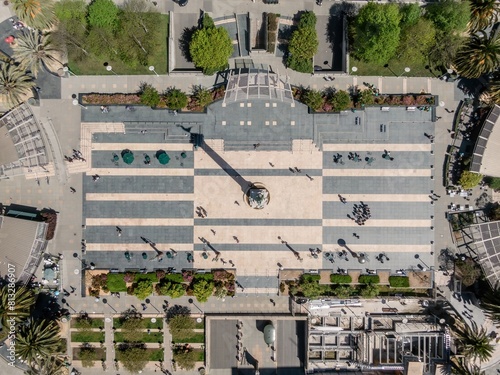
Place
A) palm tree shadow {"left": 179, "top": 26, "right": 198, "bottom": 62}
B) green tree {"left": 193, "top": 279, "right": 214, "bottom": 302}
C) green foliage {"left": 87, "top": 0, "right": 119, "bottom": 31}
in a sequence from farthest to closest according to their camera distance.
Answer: palm tree shadow {"left": 179, "top": 26, "right": 198, "bottom": 62} < green tree {"left": 193, "top": 279, "right": 214, "bottom": 302} < green foliage {"left": 87, "top": 0, "right": 119, "bottom": 31}

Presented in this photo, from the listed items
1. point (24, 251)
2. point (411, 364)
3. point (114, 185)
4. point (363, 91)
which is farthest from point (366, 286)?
point (24, 251)

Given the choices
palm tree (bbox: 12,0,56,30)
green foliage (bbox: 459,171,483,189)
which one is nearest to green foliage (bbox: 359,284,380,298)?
green foliage (bbox: 459,171,483,189)

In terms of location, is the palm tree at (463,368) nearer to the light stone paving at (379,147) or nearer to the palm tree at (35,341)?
the light stone paving at (379,147)

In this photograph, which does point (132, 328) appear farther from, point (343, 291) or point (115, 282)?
point (343, 291)

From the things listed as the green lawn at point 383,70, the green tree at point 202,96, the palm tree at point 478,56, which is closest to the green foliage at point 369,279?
the green lawn at point 383,70

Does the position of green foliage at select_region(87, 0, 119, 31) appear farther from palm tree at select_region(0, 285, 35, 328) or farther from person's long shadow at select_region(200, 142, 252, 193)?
palm tree at select_region(0, 285, 35, 328)
